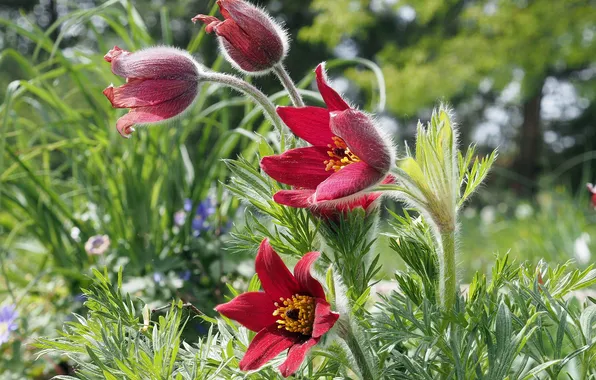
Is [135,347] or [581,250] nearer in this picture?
[135,347]

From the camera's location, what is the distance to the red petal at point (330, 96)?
0.53 m

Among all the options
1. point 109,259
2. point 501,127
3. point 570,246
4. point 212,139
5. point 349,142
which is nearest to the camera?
point 349,142

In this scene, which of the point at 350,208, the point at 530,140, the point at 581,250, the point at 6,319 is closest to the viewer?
the point at 350,208

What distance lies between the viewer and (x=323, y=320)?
0.47 metres

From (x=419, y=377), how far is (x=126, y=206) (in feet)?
3.46

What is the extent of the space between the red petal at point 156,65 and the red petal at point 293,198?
18cm

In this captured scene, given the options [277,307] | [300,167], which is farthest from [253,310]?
[300,167]

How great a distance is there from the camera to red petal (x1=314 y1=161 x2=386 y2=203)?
47cm

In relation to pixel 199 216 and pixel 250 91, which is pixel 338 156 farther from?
pixel 199 216

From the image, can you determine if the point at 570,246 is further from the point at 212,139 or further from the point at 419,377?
the point at 212,139

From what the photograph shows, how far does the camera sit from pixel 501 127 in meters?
14.3

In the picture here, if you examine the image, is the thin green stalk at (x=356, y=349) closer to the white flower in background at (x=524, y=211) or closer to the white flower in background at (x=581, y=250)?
the white flower in background at (x=581, y=250)

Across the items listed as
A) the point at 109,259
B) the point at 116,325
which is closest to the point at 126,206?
the point at 109,259

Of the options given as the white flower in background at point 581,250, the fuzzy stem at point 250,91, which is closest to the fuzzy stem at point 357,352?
the fuzzy stem at point 250,91
